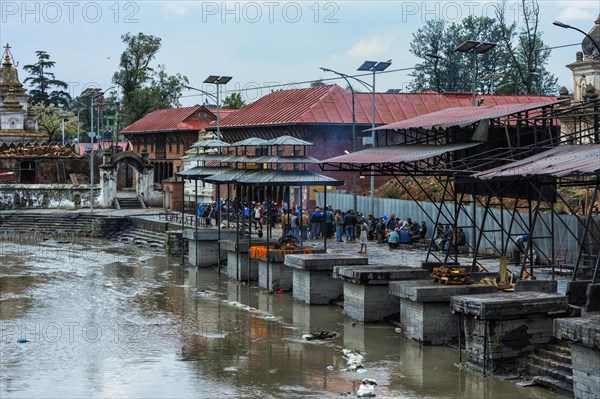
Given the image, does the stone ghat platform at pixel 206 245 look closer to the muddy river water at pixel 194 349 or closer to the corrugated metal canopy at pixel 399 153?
the muddy river water at pixel 194 349

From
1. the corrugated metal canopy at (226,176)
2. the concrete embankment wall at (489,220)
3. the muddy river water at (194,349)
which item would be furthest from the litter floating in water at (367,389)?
the corrugated metal canopy at (226,176)

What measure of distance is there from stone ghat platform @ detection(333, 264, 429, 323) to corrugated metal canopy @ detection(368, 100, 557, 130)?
4.14m

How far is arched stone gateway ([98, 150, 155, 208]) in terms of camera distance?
62125mm

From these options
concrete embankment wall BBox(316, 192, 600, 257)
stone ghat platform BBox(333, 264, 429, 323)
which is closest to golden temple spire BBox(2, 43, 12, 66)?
concrete embankment wall BBox(316, 192, 600, 257)

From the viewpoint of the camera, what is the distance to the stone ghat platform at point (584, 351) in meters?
16.6

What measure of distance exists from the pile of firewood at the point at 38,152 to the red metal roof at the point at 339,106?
1652 cm

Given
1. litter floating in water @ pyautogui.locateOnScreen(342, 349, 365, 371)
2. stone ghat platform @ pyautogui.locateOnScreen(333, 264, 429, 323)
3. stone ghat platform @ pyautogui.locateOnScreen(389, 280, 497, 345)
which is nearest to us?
litter floating in water @ pyautogui.locateOnScreen(342, 349, 365, 371)

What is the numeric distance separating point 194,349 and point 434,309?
18.5ft

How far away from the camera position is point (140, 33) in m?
94.2

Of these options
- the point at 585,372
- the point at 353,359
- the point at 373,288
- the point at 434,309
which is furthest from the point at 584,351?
the point at 373,288

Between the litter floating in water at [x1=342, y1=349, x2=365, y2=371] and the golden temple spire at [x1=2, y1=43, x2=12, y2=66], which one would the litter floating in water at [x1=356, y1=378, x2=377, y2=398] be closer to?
the litter floating in water at [x1=342, y1=349, x2=365, y2=371]

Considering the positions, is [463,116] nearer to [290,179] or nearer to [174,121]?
[290,179]

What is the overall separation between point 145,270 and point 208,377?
20.2 metres

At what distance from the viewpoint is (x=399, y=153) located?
27.7 metres
